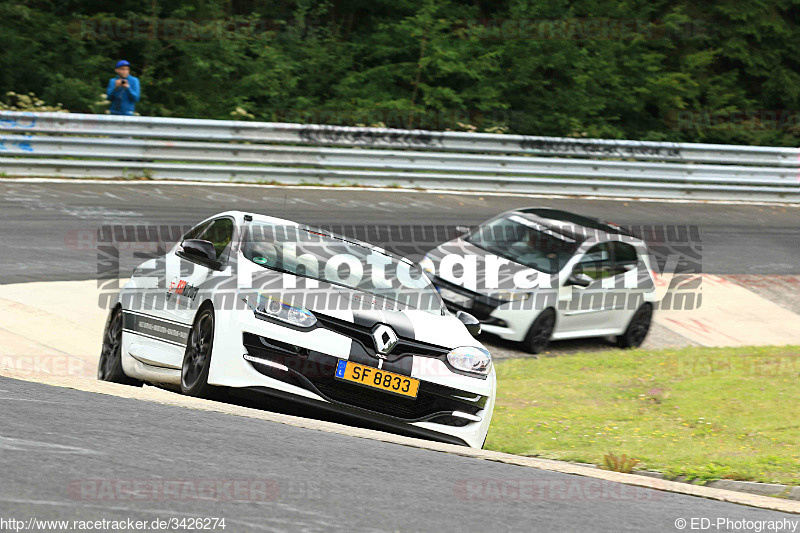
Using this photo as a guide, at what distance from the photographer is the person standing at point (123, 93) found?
1763 cm

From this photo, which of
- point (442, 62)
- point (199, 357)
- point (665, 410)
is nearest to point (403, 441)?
point (199, 357)

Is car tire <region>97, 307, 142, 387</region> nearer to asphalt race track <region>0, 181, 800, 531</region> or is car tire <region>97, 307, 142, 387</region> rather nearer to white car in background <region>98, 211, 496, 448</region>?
white car in background <region>98, 211, 496, 448</region>

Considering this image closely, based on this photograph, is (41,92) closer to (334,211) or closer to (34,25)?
(34,25)

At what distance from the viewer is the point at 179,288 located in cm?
723

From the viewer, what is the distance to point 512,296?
1130 centimetres

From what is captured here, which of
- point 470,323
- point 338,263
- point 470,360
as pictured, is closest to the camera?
point 470,360

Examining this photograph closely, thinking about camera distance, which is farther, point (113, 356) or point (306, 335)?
point (113, 356)

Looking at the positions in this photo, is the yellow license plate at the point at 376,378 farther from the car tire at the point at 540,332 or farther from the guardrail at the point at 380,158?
the guardrail at the point at 380,158

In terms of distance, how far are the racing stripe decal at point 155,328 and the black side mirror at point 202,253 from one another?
0.50 metres

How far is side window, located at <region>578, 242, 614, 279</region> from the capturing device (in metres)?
12.2

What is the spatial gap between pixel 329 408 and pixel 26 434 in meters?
2.03

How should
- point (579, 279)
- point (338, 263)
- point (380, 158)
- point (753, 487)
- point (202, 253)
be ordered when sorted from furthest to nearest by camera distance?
1. point (380, 158)
2. point (579, 279)
3. point (338, 263)
4. point (202, 253)
5. point (753, 487)

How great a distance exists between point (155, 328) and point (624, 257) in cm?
716

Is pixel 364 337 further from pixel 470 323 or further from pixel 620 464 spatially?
pixel 620 464
